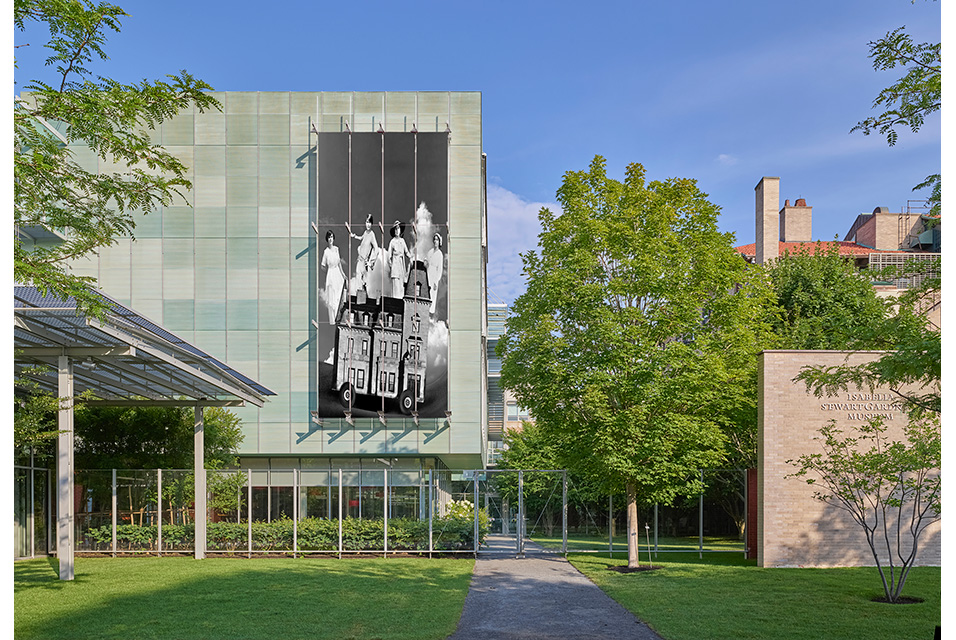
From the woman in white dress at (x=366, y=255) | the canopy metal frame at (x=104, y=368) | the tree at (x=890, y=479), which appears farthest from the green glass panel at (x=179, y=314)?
the tree at (x=890, y=479)

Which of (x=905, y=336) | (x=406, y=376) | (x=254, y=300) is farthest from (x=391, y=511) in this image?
(x=905, y=336)

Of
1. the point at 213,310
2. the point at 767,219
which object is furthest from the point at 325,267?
the point at 767,219

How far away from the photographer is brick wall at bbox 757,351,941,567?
23.6 metres

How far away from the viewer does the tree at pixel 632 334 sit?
74.9 ft

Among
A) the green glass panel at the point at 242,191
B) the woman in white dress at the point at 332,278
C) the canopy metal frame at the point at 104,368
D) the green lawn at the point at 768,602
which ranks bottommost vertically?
the green lawn at the point at 768,602

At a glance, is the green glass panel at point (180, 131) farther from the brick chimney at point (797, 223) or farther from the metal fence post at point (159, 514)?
the brick chimney at point (797, 223)

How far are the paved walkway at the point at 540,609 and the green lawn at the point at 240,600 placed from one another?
484 mm

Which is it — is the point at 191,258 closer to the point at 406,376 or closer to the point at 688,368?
the point at 406,376

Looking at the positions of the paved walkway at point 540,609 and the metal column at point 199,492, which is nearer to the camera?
the paved walkway at point 540,609

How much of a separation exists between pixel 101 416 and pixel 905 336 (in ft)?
91.7

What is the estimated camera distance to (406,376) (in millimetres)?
34125

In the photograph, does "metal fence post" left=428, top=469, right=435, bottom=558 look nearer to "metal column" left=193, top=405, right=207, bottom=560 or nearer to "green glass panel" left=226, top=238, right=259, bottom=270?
"metal column" left=193, top=405, right=207, bottom=560

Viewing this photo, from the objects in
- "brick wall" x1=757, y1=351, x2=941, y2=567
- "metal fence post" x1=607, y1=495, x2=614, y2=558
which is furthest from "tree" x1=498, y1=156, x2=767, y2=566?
"metal fence post" x1=607, y1=495, x2=614, y2=558

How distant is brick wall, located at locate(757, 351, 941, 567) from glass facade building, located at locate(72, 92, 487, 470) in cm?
1333
